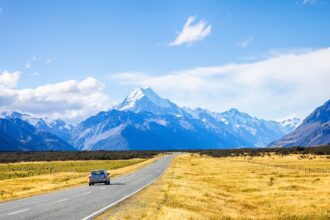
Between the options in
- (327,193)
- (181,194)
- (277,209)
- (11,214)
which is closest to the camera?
(11,214)

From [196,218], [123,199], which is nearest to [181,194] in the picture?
[123,199]

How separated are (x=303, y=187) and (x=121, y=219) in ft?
103

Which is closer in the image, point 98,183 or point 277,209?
point 277,209

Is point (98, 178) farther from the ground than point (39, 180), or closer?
farther from the ground

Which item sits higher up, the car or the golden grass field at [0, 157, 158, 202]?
the car

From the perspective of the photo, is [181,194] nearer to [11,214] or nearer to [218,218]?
[218,218]

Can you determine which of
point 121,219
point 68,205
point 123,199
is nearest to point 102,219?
point 121,219

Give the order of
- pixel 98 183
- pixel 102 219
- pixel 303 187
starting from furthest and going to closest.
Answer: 1. pixel 98 183
2. pixel 303 187
3. pixel 102 219

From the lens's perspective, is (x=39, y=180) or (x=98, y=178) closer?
(x=98, y=178)

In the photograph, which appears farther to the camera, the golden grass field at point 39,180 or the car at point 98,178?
the car at point 98,178

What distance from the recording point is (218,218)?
27.0 m

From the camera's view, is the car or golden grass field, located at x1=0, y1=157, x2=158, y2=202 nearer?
golden grass field, located at x1=0, y1=157, x2=158, y2=202

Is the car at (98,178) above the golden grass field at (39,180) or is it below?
above

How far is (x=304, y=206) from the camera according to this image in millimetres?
35094
